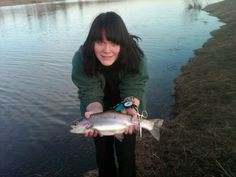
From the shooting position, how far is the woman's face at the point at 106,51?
13.3ft

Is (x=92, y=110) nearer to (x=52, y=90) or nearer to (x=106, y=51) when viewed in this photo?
(x=106, y=51)

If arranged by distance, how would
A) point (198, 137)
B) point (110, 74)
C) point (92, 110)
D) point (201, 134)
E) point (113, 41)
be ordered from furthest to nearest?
point (201, 134)
point (198, 137)
point (110, 74)
point (92, 110)
point (113, 41)

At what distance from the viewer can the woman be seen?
403 centimetres

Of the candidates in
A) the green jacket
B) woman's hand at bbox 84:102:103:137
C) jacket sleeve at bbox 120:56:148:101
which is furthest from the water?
jacket sleeve at bbox 120:56:148:101

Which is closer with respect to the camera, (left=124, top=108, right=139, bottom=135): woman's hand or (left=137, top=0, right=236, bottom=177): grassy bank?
(left=124, top=108, right=139, bottom=135): woman's hand

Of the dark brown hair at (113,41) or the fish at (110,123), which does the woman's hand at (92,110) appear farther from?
the dark brown hair at (113,41)

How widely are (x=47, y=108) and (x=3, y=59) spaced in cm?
976

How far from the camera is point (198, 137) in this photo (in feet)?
23.1

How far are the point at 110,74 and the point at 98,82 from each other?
8.0 inches

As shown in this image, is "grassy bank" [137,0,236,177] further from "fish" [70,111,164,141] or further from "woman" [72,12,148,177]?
"fish" [70,111,164,141]

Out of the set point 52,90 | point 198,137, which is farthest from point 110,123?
point 52,90

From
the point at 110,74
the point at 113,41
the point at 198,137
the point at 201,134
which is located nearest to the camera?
the point at 113,41

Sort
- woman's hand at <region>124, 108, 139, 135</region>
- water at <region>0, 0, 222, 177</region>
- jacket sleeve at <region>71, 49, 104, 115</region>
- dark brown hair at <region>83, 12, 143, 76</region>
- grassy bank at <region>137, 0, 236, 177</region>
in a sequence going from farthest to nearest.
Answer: water at <region>0, 0, 222, 177</region> → grassy bank at <region>137, 0, 236, 177</region> → jacket sleeve at <region>71, 49, 104, 115</region> → woman's hand at <region>124, 108, 139, 135</region> → dark brown hair at <region>83, 12, 143, 76</region>

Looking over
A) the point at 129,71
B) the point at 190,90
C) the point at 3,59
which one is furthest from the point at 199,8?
the point at 129,71
